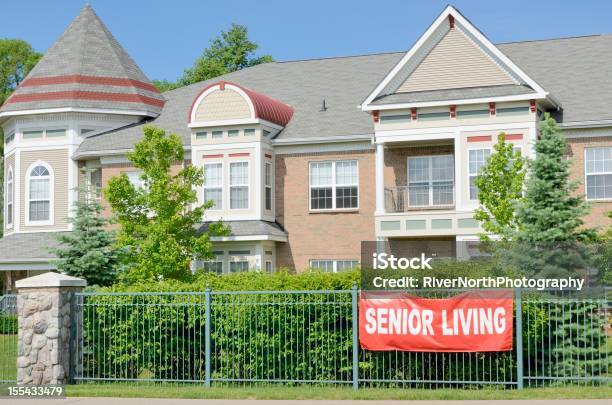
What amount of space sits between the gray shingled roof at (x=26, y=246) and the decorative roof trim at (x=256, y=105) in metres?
7.27

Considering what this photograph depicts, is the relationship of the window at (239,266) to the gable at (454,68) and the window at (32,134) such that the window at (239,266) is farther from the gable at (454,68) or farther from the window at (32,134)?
the window at (32,134)

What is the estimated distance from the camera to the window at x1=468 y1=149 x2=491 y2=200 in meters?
29.3

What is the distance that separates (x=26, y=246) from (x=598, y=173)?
20.8m

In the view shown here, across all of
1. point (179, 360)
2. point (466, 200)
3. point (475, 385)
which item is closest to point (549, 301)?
point (475, 385)

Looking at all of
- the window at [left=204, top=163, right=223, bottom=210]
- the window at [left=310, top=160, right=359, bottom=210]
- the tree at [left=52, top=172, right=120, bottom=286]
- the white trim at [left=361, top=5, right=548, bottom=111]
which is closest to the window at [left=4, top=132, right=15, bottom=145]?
the window at [left=204, top=163, right=223, bottom=210]

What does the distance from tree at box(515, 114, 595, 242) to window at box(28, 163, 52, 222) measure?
21.7m

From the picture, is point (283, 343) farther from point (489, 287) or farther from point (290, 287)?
point (489, 287)

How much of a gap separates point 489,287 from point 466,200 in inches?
486

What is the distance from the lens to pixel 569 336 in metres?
16.5

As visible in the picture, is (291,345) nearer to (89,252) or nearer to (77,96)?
(89,252)

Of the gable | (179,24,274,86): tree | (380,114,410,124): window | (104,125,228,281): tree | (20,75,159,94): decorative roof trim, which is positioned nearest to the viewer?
(104,125,228,281): tree

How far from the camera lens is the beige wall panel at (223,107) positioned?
3188 cm

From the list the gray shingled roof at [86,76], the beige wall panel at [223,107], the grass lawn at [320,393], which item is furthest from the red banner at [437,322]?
the gray shingled roof at [86,76]

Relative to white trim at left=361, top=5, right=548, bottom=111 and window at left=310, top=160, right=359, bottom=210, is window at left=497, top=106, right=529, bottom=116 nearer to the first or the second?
white trim at left=361, top=5, right=548, bottom=111
